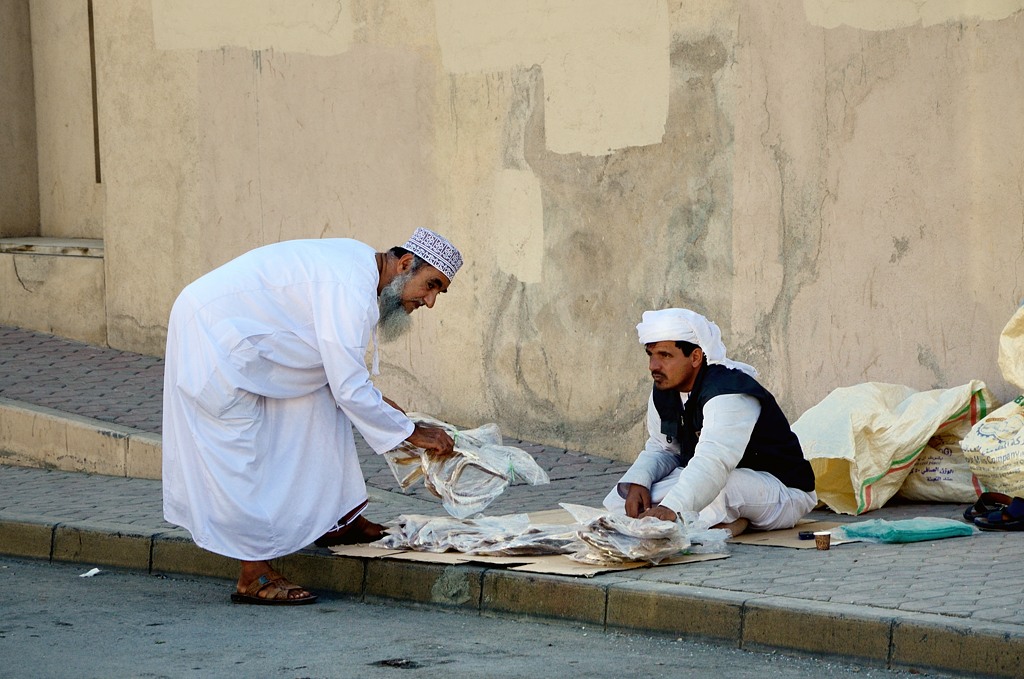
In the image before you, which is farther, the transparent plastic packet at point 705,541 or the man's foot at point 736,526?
the man's foot at point 736,526

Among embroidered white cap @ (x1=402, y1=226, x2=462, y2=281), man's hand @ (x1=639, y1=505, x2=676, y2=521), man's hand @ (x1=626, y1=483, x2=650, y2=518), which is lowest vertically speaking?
man's hand @ (x1=626, y1=483, x2=650, y2=518)

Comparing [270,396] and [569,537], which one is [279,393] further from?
[569,537]

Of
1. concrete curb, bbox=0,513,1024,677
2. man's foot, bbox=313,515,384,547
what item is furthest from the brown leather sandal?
man's foot, bbox=313,515,384,547

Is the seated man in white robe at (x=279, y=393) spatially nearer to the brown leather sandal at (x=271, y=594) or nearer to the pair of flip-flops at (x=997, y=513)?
the brown leather sandal at (x=271, y=594)

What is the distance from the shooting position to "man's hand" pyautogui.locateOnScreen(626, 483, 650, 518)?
5984 mm

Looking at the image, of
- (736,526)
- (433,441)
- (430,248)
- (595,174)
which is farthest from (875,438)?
(595,174)

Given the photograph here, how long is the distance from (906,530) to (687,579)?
108 centimetres

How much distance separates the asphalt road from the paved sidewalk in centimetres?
8

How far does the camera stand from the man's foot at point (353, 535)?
6.19 meters

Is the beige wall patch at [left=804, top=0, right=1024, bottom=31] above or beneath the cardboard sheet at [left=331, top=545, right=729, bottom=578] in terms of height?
above

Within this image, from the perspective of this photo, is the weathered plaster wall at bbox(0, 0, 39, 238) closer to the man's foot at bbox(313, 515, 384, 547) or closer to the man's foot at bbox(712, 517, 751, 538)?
the man's foot at bbox(313, 515, 384, 547)

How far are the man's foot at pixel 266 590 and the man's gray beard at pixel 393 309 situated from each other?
1008 mm

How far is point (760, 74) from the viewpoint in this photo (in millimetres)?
7652

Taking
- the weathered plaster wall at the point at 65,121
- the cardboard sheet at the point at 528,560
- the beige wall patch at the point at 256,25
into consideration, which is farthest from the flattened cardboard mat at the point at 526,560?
the weathered plaster wall at the point at 65,121
